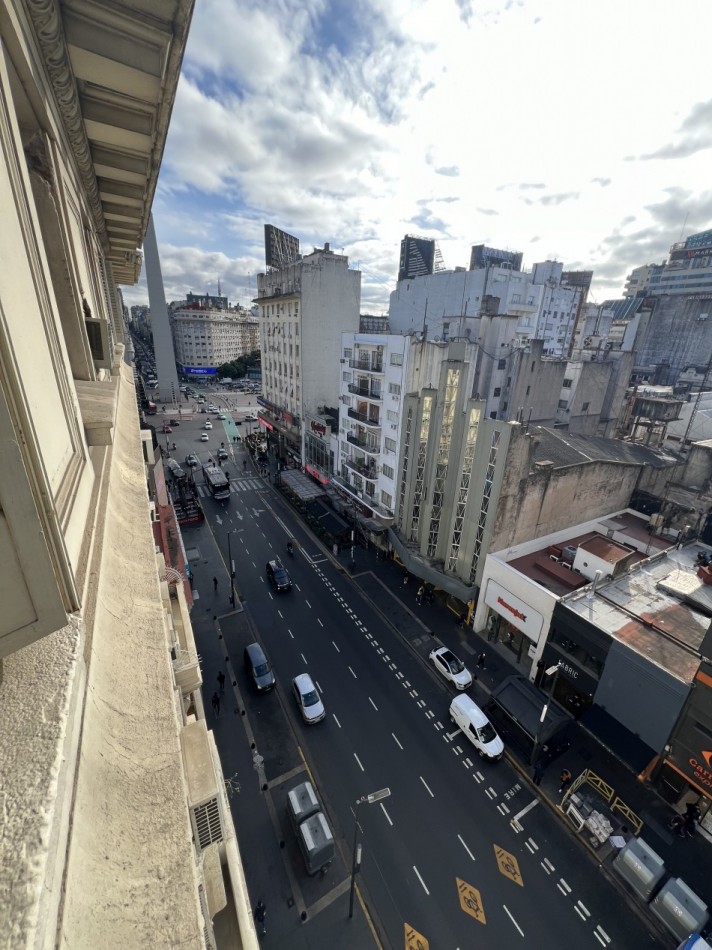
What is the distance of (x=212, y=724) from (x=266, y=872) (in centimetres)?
639

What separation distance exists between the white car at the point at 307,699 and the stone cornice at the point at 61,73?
20527 mm

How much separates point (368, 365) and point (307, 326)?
13.6 m

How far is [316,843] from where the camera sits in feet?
45.1

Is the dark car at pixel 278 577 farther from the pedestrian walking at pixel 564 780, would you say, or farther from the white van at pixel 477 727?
the pedestrian walking at pixel 564 780

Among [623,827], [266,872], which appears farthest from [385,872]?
[623,827]

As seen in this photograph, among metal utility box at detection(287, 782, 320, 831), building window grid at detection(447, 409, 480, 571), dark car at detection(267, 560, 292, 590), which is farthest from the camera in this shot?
dark car at detection(267, 560, 292, 590)

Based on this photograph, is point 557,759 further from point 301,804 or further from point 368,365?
point 368,365

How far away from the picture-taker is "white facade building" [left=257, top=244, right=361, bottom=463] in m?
41.0

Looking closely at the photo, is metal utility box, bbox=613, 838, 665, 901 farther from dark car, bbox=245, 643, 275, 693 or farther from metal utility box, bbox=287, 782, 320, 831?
dark car, bbox=245, 643, 275, 693

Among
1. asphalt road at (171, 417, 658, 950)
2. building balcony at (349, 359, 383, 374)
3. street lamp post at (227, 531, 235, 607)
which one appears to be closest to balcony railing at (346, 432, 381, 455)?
building balcony at (349, 359, 383, 374)

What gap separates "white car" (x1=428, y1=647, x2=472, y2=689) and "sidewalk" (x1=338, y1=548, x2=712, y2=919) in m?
0.77

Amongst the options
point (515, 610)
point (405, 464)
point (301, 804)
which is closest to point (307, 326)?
point (405, 464)

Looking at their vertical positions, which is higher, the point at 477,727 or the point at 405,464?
the point at 405,464

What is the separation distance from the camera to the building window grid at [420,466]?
26344 mm
